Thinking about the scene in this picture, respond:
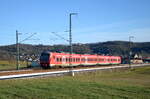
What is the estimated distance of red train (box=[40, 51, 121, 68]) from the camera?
5257 cm

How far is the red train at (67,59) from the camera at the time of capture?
52.6 meters

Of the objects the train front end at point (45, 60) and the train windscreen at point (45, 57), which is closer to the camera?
the train front end at point (45, 60)

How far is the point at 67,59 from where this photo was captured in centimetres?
5844

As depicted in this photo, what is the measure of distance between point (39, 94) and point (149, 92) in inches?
377

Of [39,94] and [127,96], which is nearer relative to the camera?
[39,94]

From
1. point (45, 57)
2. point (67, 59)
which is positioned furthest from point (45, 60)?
point (67, 59)

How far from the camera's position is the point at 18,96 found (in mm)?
17828

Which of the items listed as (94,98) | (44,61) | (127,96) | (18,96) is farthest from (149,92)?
(44,61)

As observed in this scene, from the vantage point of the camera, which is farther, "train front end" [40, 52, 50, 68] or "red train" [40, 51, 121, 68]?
"red train" [40, 51, 121, 68]

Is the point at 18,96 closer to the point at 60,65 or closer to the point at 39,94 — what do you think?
the point at 39,94

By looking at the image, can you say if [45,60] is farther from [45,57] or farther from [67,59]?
[67,59]

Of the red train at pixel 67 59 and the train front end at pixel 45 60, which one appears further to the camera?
the red train at pixel 67 59

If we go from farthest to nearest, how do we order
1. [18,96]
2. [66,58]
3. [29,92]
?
[66,58], [29,92], [18,96]

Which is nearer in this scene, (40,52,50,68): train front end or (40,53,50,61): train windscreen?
(40,52,50,68): train front end
